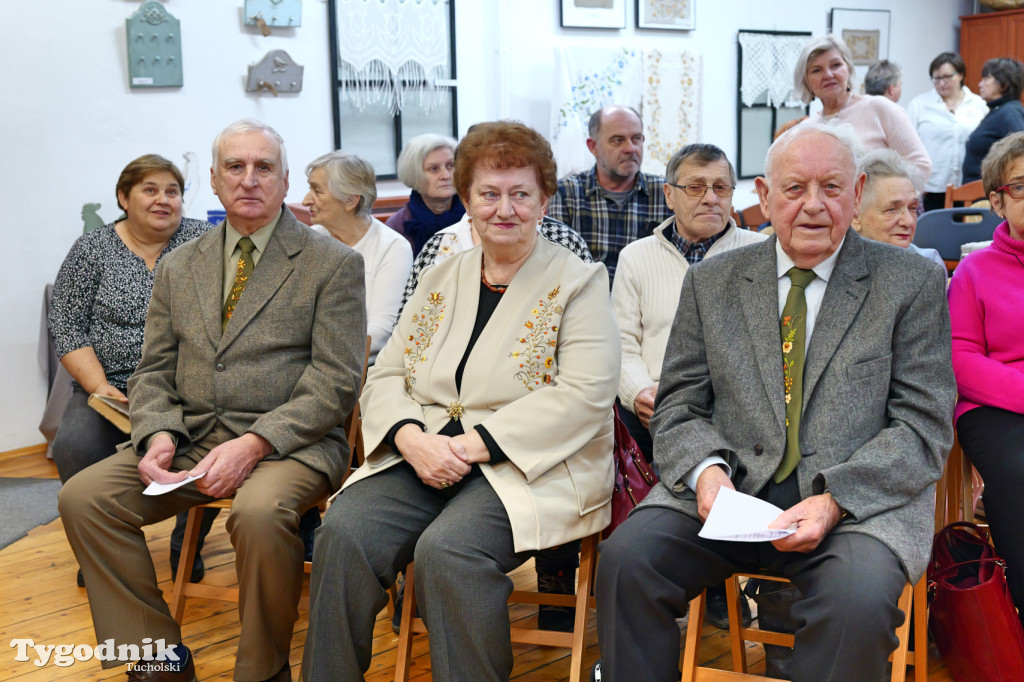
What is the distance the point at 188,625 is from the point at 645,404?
5.06ft

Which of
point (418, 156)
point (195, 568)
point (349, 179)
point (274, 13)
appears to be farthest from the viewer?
point (274, 13)

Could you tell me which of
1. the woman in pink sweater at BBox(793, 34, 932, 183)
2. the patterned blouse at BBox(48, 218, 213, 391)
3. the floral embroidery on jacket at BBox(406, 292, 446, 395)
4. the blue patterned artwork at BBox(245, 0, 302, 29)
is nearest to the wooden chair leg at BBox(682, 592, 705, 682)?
the floral embroidery on jacket at BBox(406, 292, 446, 395)

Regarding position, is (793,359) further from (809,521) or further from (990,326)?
(990,326)

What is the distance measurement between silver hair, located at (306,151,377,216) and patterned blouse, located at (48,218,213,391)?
78 centimetres

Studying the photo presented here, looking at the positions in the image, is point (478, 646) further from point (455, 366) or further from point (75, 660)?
point (75, 660)

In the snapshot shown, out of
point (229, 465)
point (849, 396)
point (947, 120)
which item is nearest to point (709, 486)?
point (849, 396)

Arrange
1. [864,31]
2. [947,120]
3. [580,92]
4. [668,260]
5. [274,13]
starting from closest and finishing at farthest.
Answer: [668,260] < [274,13] < [580,92] < [947,120] < [864,31]

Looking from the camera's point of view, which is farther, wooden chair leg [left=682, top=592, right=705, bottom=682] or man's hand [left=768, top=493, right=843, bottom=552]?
wooden chair leg [left=682, top=592, right=705, bottom=682]

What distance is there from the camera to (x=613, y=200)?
3.70 meters

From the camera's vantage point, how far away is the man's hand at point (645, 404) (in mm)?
2746

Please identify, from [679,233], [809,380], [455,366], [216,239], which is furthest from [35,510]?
[809,380]

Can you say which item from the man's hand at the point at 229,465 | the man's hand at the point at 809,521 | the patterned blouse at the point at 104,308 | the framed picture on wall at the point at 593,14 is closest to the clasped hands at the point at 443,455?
the man's hand at the point at 229,465

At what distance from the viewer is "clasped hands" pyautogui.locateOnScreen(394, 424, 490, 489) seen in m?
2.22

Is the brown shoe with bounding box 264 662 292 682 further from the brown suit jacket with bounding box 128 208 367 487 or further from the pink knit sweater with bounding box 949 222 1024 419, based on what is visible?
the pink knit sweater with bounding box 949 222 1024 419
